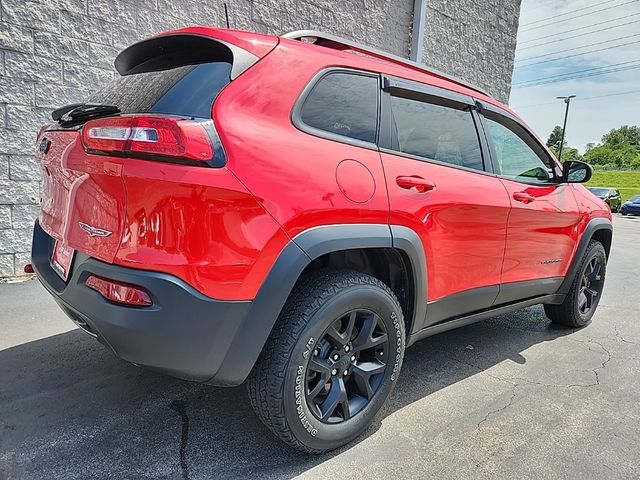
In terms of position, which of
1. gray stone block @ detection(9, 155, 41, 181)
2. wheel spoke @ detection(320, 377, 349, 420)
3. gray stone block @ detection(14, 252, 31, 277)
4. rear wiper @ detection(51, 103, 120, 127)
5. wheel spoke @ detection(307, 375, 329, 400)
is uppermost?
rear wiper @ detection(51, 103, 120, 127)

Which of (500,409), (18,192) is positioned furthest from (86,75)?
(500,409)

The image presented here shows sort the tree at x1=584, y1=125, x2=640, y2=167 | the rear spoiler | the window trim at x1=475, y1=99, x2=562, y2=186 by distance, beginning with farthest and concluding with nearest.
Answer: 1. the tree at x1=584, y1=125, x2=640, y2=167
2. the window trim at x1=475, y1=99, x2=562, y2=186
3. the rear spoiler

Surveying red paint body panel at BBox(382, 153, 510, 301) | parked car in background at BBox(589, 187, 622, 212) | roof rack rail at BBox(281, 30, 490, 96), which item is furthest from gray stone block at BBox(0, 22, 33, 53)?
parked car in background at BBox(589, 187, 622, 212)

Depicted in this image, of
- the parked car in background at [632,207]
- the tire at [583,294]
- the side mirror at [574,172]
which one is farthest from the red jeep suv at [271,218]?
the parked car in background at [632,207]

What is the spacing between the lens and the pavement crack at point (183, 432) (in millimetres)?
2073

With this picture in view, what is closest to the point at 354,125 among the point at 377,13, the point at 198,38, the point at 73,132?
the point at 198,38

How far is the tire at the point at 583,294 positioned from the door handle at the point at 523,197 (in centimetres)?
111

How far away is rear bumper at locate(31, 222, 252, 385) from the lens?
173 cm

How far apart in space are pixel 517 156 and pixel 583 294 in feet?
5.42

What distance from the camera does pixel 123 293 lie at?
1.76m

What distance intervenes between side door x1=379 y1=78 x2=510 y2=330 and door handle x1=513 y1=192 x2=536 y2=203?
15 centimetres

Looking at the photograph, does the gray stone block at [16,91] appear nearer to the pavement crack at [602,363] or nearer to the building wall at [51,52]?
the building wall at [51,52]

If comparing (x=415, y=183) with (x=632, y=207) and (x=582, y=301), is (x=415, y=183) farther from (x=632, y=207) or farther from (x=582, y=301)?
(x=632, y=207)

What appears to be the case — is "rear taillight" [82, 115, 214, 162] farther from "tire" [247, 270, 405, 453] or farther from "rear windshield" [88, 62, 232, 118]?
"tire" [247, 270, 405, 453]
